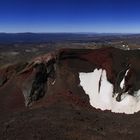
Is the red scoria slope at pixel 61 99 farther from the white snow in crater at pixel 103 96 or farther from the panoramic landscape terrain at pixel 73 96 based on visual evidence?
the white snow in crater at pixel 103 96

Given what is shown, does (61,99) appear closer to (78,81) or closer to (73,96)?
(73,96)

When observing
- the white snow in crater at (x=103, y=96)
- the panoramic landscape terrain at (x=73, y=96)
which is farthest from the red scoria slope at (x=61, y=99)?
the white snow in crater at (x=103, y=96)

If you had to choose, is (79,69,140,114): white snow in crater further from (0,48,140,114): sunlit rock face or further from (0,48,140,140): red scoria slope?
(0,48,140,140): red scoria slope

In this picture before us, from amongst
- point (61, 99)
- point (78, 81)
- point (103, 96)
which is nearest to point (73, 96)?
point (61, 99)

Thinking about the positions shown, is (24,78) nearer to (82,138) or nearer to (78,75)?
(78,75)

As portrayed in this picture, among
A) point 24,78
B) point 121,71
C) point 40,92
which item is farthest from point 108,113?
point 24,78

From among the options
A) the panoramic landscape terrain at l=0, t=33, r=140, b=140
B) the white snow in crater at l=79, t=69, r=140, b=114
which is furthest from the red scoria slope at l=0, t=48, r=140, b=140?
the white snow in crater at l=79, t=69, r=140, b=114
